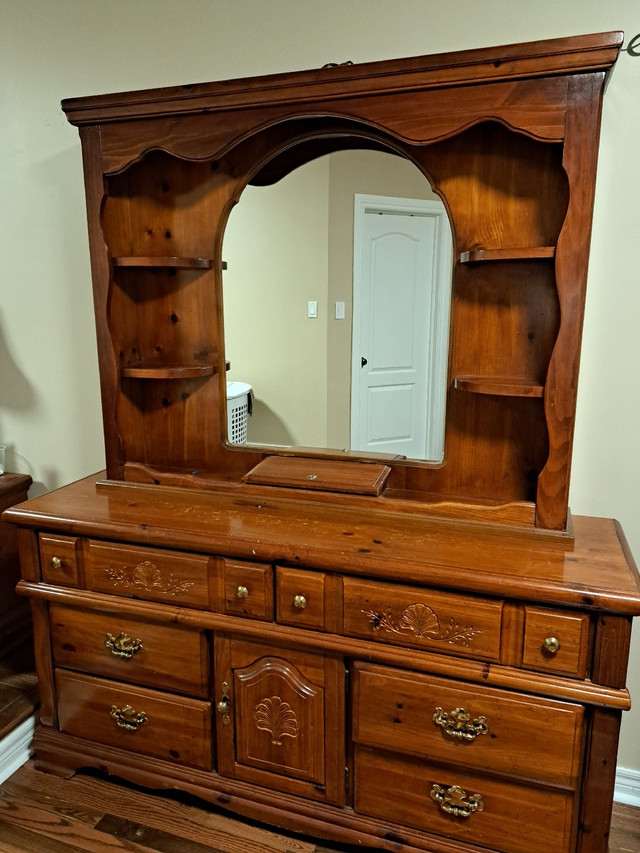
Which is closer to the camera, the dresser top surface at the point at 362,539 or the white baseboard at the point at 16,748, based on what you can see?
the dresser top surface at the point at 362,539

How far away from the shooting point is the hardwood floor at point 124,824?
5.11 feet

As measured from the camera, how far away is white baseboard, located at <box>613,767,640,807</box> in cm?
172

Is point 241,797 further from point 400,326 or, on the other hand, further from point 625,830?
point 400,326

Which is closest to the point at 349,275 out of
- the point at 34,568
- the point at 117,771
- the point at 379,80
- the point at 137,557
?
the point at 379,80

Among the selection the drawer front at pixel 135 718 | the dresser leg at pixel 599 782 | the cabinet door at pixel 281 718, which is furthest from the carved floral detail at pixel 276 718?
→ the dresser leg at pixel 599 782

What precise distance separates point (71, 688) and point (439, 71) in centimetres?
182

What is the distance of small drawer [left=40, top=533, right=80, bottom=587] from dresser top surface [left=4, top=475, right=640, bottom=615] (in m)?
0.04

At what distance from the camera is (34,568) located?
169 cm

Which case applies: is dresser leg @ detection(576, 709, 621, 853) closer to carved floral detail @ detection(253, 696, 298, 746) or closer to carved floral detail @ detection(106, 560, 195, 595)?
carved floral detail @ detection(253, 696, 298, 746)

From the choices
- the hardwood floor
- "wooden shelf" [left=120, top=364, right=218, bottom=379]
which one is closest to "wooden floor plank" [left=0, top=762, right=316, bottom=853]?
the hardwood floor

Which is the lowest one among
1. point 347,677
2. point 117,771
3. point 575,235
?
point 117,771

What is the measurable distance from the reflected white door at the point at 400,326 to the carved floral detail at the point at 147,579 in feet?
1.93

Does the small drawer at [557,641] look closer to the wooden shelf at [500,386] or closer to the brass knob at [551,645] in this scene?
the brass knob at [551,645]

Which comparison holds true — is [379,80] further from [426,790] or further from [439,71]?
[426,790]
